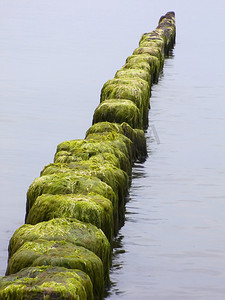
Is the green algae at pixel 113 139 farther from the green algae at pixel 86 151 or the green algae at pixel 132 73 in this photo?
the green algae at pixel 132 73

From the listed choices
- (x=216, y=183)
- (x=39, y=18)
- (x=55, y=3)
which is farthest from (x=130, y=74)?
(x=55, y=3)

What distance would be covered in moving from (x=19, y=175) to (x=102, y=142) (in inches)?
96.8

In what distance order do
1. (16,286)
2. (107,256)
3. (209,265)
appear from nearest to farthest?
(16,286) < (107,256) < (209,265)

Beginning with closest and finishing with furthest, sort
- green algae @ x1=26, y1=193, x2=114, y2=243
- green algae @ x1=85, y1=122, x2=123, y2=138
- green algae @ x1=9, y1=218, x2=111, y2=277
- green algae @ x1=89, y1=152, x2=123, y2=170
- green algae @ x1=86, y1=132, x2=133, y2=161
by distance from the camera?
green algae @ x1=9, y1=218, x2=111, y2=277 < green algae @ x1=26, y1=193, x2=114, y2=243 < green algae @ x1=89, y1=152, x2=123, y2=170 < green algae @ x1=86, y1=132, x2=133, y2=161 < green algae @ x1=85, y1=122, x2=123, y2=138

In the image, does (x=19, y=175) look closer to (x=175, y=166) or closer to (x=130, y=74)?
(x=175, y=166)

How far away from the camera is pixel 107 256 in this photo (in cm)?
820

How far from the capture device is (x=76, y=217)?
27.4ft

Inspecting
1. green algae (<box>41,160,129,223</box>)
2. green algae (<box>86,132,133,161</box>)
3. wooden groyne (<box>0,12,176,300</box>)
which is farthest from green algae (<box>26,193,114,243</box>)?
green algae (<box>86,132,133,161</box>)

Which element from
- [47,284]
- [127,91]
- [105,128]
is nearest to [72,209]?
[47,284]

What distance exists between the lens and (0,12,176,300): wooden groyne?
6625 millimetres

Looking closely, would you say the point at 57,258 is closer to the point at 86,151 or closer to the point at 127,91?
the point at 86,151

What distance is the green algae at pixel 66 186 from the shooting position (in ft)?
29.9

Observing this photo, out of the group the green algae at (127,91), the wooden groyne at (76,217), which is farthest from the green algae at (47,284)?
the green algae at (127,91)

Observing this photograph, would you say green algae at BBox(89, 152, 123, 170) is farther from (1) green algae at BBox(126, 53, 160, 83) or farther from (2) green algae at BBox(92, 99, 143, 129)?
(1) green algae at BBox(126, 53, 160, 83)
